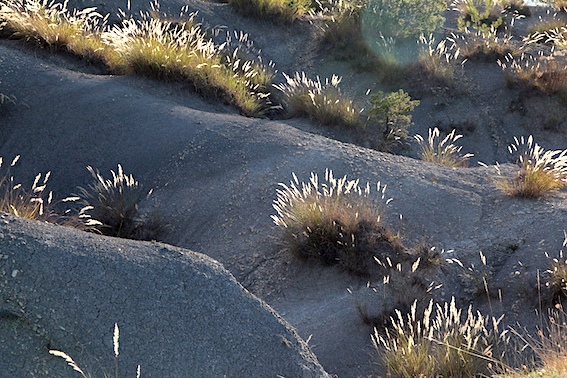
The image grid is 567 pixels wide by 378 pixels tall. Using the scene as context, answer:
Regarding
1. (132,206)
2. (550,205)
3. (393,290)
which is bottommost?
(132,206)

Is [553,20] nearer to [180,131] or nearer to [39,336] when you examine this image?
[180,131]

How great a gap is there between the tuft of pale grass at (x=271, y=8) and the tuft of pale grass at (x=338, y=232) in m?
10.6

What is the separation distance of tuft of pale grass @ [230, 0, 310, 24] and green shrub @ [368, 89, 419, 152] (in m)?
5.91

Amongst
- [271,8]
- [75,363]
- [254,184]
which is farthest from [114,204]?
[271,8]

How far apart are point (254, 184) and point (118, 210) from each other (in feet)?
5.85

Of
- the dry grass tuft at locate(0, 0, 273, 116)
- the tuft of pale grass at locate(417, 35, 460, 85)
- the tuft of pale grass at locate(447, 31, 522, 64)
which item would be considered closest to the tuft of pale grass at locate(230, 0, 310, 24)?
the tuft of pale grass at locate(417, 35, 460, 85)

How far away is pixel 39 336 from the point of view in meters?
3.21

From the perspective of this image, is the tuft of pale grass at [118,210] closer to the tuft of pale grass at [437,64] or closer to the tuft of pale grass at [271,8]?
the tuft of pale grass at [437,64]

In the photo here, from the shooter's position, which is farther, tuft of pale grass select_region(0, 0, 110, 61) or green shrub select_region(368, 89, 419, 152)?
green shrub select_region(368, 89, 419, 152)

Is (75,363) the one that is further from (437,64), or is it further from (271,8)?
(271,8)

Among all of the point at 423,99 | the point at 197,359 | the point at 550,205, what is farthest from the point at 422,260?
the point at 423,99

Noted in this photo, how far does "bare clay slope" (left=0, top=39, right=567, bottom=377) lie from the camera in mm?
6016

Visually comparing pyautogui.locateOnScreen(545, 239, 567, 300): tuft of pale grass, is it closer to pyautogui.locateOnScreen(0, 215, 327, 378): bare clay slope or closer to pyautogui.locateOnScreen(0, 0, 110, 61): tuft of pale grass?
pyautogui.locateOnScreen(0, 215, 327, 378): bare clay slope

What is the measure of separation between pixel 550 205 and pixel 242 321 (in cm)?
483
